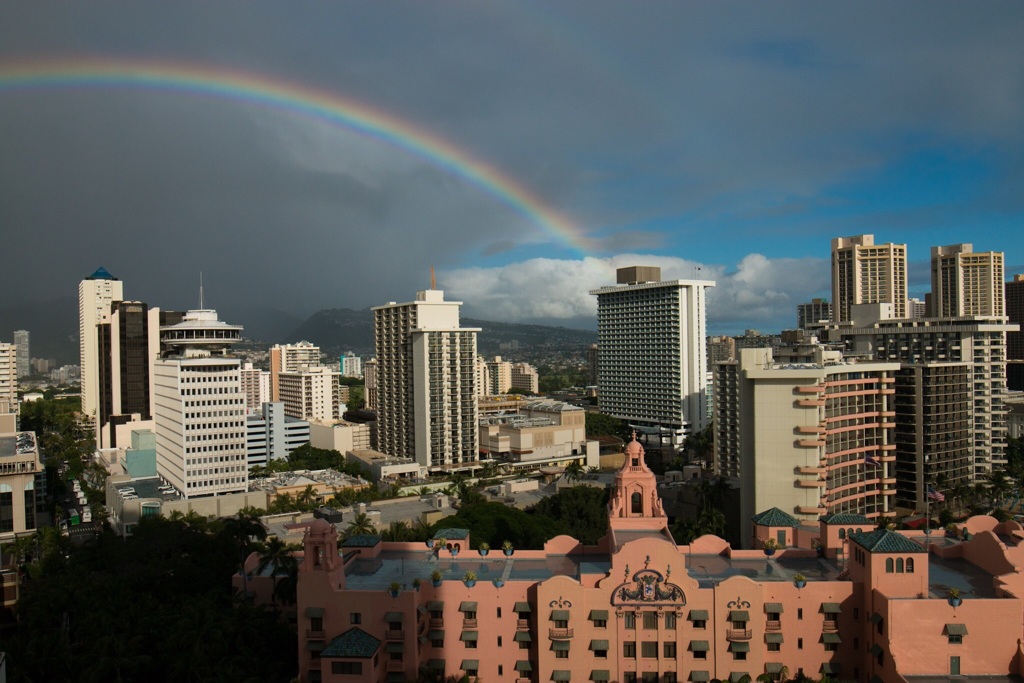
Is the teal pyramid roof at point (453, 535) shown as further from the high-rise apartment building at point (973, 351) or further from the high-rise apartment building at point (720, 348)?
the high-rise apartment building at point (720, 348)

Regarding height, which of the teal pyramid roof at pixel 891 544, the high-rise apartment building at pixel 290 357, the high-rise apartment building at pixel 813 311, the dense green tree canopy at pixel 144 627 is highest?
the high-rise apartment building at pixel 813 311

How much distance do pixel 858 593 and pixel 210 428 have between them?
4536 cm

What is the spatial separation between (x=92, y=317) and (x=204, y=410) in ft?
172

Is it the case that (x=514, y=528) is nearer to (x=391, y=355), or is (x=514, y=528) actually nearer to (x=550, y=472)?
(x=550, y=472)

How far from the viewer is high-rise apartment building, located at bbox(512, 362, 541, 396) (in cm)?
16912

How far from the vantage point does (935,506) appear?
1949 inches

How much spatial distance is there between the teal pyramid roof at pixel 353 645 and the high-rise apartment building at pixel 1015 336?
113m

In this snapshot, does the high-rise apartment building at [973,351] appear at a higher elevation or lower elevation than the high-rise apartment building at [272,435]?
higher

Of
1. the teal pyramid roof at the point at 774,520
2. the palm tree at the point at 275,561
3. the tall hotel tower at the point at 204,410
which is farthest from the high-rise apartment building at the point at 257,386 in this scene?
the teal pyramid roof at the point at 774,520

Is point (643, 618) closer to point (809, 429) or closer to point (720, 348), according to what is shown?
point (809, 429)

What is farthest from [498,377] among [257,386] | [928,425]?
[928,425]

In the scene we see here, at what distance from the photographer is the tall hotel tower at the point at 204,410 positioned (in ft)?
178

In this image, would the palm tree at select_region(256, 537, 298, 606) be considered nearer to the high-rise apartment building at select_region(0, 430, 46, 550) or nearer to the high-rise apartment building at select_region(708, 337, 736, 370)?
the high-rise apartment building at select_region(0, 430, 46, 550)

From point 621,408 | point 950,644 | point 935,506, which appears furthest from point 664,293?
point 950,644
